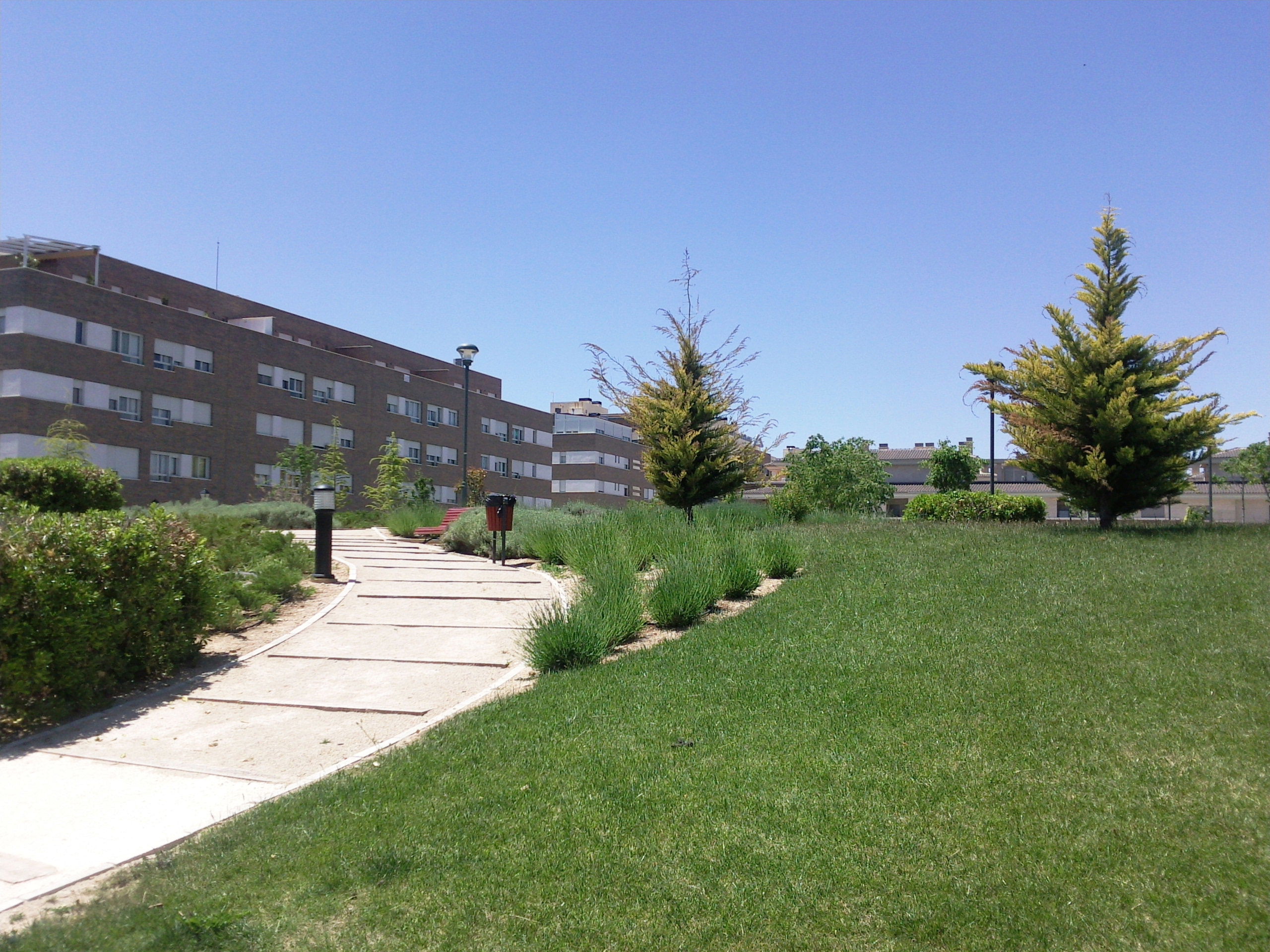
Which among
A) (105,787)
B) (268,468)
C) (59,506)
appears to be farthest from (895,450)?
(105,787)

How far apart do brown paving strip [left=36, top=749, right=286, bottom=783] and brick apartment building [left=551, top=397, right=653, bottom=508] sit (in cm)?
7699

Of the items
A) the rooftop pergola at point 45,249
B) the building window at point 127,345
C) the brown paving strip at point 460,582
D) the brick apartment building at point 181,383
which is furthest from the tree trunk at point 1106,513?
the rooftop pergola at point 45,249

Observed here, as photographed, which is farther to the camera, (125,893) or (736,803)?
(736,803)

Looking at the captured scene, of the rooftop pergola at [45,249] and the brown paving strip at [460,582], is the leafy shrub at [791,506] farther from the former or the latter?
the rooftop pergola at [45,249]

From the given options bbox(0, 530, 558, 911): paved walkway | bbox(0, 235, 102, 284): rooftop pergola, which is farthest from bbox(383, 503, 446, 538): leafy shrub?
bbox(0, 235, 102, 284): rooftop pergola

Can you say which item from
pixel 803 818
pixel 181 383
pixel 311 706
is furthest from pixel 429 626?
pixel 181 383

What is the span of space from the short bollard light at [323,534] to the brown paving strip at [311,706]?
15.8ft

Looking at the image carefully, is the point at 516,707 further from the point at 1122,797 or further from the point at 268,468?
the point at 268,468

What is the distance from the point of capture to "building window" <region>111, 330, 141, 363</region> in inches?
1547

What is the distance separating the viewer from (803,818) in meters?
4.45

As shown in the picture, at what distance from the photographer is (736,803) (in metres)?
4.65

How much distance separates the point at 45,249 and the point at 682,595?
1734 inches

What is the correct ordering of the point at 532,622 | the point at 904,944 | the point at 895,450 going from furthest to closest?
the point at 895,450
the point at 532,622
the point at 904,944

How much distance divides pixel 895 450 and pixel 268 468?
6658 centimetres
